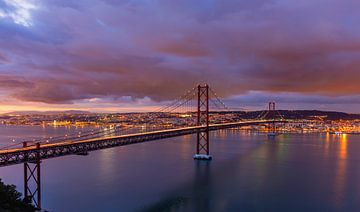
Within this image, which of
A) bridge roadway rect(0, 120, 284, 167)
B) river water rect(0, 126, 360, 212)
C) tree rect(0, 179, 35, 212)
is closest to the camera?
tree rect(0, 179, 35, 212)

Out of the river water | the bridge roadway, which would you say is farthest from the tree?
the river water

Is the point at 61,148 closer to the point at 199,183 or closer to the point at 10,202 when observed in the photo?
the point at 10,202

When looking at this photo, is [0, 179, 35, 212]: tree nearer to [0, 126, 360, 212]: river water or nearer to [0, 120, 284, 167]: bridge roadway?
[0, 120, 284, 167]: bridge roadway

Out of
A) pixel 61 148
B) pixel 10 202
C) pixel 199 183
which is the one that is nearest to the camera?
pixel 10 202

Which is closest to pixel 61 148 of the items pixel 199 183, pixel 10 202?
pixel 10 202

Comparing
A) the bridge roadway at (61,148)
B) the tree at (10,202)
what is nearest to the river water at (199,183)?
the bridge roadway at (61,148)

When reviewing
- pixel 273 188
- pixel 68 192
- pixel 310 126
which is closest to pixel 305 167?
pixel 273 188

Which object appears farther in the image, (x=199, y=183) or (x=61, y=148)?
(x=199, y=183)

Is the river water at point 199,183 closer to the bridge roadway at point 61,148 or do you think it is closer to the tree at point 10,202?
the bridge roadway at point 61,148
